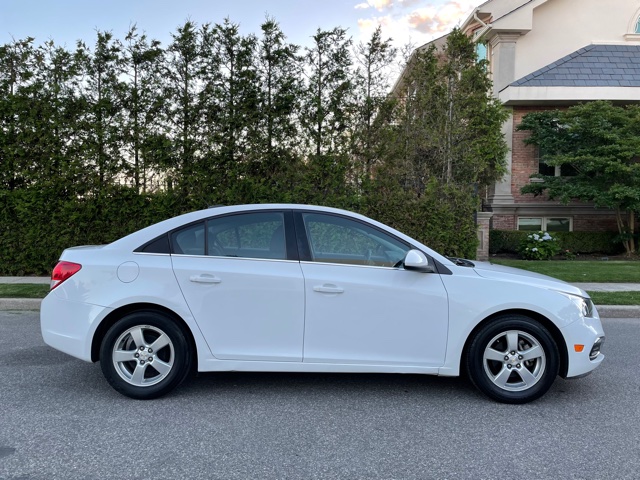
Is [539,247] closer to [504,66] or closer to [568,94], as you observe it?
[568,94]

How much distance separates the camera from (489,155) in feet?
48.1

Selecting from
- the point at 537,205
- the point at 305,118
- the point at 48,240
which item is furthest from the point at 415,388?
the point at 537,205

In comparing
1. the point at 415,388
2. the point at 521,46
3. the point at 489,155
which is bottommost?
the point at 415,388

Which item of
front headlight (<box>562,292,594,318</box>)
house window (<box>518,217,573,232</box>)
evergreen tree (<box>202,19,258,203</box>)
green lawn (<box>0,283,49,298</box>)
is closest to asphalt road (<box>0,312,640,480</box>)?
front headlight (<box>562,292,594,318</box>)

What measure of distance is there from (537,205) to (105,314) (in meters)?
16.8

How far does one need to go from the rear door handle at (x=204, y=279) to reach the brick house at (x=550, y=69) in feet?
46.1

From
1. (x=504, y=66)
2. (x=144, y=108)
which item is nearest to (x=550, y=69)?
(x=504, y=66)

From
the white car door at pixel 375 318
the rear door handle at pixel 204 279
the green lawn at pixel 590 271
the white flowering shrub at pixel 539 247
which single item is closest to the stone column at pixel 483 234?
the green lawn at pixel 590 271

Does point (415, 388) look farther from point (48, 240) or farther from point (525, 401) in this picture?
point (48, 240)

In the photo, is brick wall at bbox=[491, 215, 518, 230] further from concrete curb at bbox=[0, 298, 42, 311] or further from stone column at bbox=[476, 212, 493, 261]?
concrete curb at bbox=[0, 298, 42, 311]

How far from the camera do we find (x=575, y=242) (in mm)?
17156

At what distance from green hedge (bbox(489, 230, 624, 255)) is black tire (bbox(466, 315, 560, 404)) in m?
13.3

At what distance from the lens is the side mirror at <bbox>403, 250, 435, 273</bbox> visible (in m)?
4.05

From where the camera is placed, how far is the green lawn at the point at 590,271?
35.4 ft
